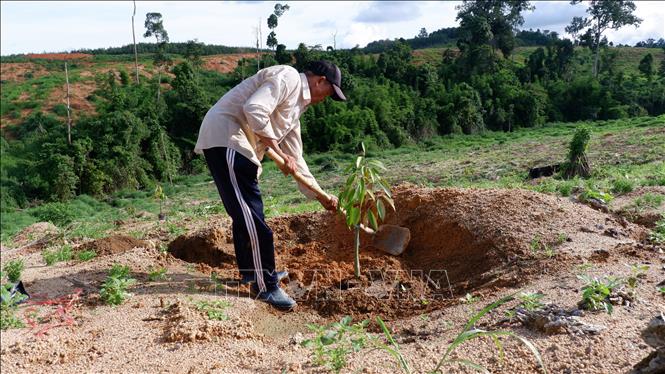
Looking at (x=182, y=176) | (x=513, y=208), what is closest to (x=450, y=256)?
(x=513, y=208)

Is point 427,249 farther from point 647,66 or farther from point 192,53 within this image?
point 192,53

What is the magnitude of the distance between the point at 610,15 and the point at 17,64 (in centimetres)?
3593

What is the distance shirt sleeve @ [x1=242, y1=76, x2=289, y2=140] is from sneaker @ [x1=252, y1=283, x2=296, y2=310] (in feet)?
3.21

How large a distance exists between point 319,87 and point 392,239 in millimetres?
1477

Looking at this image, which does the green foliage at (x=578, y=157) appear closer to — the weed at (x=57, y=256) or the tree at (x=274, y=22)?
the weed at (x=57, y=256)

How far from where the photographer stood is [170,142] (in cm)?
1994

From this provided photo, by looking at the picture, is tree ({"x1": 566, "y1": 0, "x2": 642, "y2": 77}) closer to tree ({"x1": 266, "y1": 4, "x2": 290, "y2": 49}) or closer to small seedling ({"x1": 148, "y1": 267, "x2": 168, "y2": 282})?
tree ({"x1": 266, "y1": 4, "x2": 290, "y2": 49})

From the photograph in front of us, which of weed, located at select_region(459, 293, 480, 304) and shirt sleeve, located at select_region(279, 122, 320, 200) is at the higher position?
shirt sleeve, located at select_region(279, 122, 320, 200)

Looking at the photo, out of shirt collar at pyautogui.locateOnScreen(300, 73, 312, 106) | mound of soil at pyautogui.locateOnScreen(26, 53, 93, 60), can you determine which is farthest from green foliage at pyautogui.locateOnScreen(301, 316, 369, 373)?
mound of soil at pyautogui.locateOnScreen(26, 53, 93, 60)

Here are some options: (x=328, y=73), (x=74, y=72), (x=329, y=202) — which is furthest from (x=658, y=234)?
(x=74, y=72)

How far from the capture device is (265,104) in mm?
3451

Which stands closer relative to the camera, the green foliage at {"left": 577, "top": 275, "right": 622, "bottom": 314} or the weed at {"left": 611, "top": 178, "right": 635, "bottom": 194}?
the green foliage at {"left": 577, "top": 275, "right": 622, "bottom": 314}

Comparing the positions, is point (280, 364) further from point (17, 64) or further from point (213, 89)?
point (17, 64)

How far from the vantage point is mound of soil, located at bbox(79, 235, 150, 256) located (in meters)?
4.76
